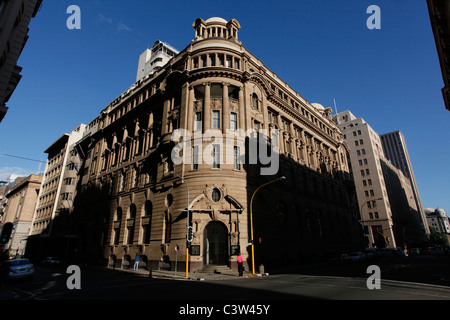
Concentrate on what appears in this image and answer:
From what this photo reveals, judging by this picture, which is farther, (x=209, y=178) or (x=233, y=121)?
(x=233, y=121)

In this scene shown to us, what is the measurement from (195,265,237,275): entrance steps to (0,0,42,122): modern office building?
20831 millimetres

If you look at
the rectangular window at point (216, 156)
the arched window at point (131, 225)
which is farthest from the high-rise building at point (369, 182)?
the arched window at point (131, 225)

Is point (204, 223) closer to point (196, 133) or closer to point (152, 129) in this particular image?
point (196, 133)

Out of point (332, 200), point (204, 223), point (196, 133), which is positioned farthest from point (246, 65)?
point (332, 200)

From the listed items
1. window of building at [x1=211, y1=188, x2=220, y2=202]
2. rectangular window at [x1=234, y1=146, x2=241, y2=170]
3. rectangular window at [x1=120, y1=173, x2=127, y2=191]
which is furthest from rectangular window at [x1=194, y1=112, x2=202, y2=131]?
rectangular window at [x1=120, y1=173, x2=127, y2=191]

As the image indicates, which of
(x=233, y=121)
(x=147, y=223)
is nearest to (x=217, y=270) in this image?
(x=147, y=223)

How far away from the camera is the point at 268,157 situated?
32.0 metres

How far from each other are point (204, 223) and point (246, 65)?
22.3m

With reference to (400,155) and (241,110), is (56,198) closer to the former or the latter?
(241,110)

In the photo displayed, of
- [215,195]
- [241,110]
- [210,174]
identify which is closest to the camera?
[215,195]

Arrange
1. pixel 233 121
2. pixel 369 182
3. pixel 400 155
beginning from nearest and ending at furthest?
pixel 233 121
pixel 369 182
pixel 400 155

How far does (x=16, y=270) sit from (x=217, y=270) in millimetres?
15652

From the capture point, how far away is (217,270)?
22266 mm

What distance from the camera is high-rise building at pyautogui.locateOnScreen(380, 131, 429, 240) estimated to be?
158 metres
